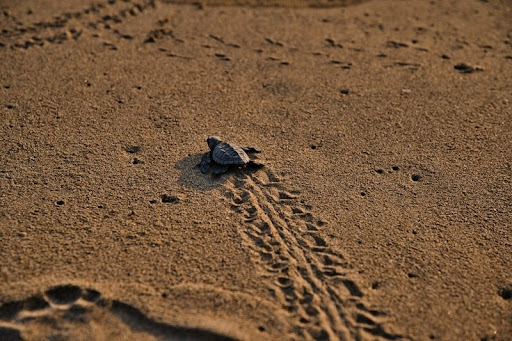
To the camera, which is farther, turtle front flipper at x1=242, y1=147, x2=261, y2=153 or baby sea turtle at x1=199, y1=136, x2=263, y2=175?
turtle front flipper at x1=242, y1=147, x2=261, y2=153

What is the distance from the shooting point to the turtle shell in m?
4.08

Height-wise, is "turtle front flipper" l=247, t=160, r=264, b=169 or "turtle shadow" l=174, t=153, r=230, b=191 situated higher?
"turtle front flipper" l=247, t=160, r=264, b=169

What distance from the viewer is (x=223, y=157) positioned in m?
4.09

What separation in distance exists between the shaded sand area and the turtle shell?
0.42ft

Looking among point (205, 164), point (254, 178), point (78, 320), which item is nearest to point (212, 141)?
point (205, 164)

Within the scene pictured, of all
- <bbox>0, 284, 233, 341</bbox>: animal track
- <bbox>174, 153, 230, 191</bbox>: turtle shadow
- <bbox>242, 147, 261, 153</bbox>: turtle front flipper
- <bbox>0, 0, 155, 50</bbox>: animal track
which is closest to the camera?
<bbox>0, 284, 233, 341</bbox>: animal track

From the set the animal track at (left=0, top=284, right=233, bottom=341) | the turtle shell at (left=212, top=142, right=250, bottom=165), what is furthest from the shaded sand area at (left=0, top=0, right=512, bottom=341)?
the turtle shell at (left=212, top=142, right=250, bottom=165)

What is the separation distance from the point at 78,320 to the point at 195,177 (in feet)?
4.55

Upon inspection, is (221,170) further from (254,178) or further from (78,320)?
(78,320)


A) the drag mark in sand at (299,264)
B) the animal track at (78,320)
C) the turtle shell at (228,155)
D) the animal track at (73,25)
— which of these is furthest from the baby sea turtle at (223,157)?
the animal track at (73,25)

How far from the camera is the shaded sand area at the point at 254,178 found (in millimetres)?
3188

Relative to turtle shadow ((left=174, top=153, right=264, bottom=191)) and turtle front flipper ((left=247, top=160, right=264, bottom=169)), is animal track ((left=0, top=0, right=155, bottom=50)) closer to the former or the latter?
turtle shadow ((left=174, top=153, right=264, bottom=191))

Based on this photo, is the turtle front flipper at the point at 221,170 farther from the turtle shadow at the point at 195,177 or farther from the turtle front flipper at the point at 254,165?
the turtle front flipper at the point at 254,165

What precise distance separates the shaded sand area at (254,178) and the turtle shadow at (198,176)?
0.05ft
